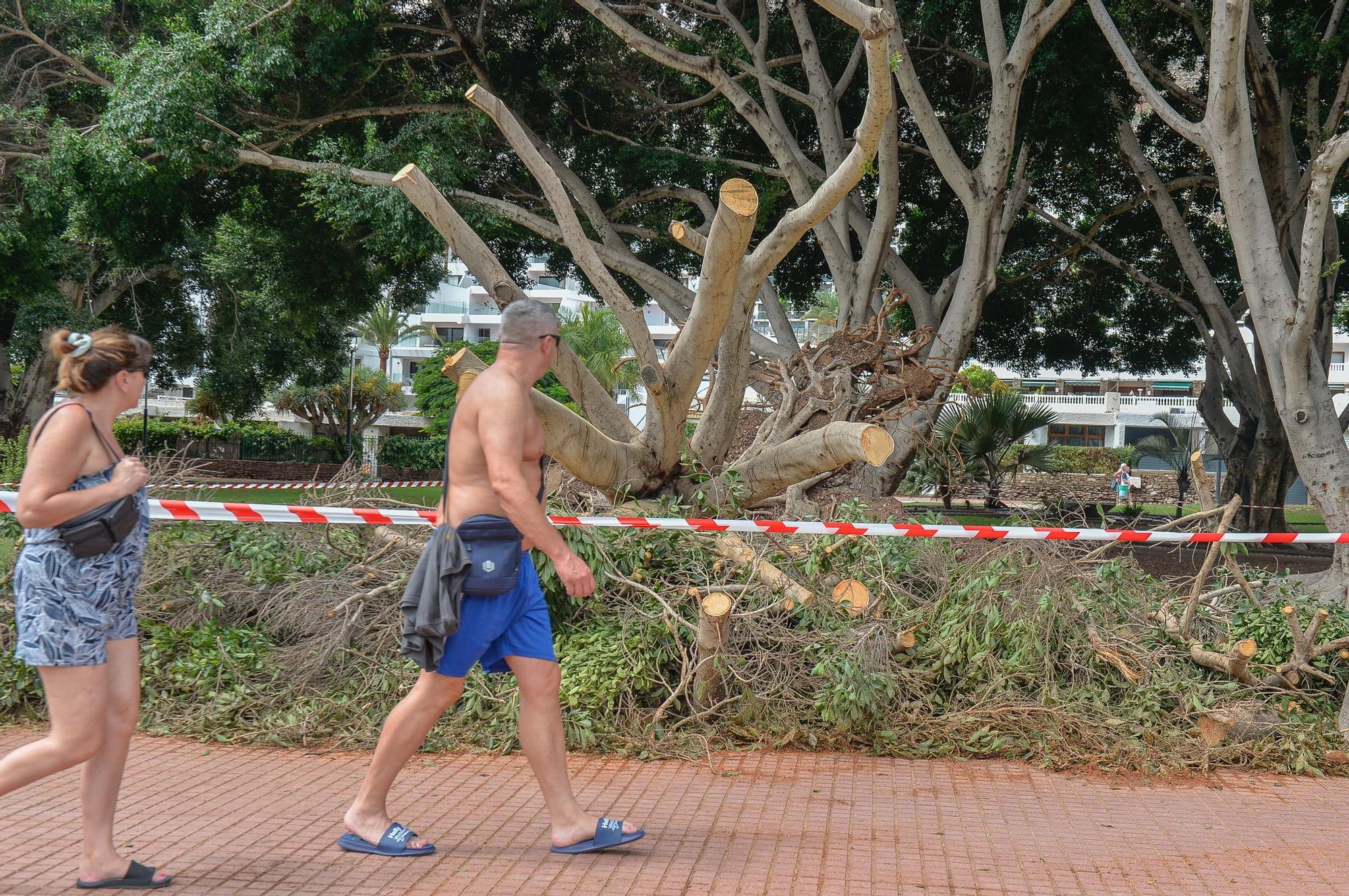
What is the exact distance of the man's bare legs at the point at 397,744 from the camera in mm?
3658

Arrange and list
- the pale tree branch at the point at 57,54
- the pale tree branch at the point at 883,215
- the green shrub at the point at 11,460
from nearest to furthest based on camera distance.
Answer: the green shrub at the point at 11,460 < the pale tree branch at the point at 883,215 < the pale tree branch at the point at 57,54

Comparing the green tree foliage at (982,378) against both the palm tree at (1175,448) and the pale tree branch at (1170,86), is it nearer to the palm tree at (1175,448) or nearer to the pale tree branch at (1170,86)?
the palm tree at (1175,448)

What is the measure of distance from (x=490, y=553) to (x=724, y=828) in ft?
4.73

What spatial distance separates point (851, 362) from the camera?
9094mm

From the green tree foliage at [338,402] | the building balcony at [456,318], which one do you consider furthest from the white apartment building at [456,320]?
the green tree foliage at [338,402]

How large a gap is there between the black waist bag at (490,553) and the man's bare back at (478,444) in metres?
0.04

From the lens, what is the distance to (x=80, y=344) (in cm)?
332

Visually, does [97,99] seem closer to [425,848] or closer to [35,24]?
[35,24]

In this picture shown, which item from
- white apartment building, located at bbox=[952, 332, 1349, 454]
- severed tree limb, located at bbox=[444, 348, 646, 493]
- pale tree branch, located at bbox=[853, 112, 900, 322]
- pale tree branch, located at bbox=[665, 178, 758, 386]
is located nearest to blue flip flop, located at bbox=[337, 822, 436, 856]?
severed tree limb, located at bbox=[444, 348, 646, 493]

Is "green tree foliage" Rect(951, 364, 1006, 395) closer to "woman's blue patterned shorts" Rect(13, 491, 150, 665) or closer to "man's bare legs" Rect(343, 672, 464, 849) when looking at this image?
"man's bare legs" Rect(343, 672, 464, 849)

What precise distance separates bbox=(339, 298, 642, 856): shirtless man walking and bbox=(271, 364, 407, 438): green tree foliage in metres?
36.1

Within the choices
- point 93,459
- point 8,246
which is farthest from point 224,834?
point 8,246

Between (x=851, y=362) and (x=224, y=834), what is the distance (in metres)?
6.31

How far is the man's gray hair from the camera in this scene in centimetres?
378
